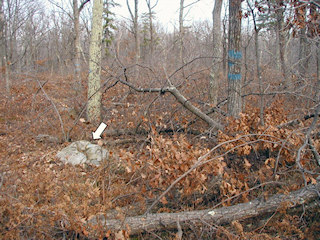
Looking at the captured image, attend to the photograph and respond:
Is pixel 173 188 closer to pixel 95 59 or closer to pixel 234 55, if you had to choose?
pixel 234 55

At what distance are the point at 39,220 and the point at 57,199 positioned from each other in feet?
2.09

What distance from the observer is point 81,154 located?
4.92 m

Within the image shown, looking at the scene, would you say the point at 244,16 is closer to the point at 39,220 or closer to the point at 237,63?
the point at 237,63

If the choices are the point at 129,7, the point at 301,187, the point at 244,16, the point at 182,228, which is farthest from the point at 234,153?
the point at 129,7

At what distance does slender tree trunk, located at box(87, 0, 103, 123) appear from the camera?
6840 millimetres

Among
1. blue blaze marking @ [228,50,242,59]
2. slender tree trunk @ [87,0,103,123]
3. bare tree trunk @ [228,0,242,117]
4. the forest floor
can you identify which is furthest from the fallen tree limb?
slender tree trunk @ [87,0,103,123]

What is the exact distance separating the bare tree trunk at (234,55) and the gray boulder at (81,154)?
2650 millimetres

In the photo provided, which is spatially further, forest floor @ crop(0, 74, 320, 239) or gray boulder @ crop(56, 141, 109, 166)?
gray boulder @ crop(56, 141, 109, 166)

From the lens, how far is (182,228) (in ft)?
9.93

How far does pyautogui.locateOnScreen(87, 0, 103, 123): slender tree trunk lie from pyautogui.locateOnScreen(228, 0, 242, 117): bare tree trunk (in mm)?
3449

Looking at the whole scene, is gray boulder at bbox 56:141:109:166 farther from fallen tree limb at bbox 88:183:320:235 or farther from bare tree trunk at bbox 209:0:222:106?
bare tree trunk at bbox 209:0:222:106

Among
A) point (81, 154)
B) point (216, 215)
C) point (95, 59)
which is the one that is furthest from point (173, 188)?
point (95, 59)

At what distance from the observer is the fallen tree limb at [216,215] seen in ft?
9.75

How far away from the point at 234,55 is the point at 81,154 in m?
Result: 3.43
